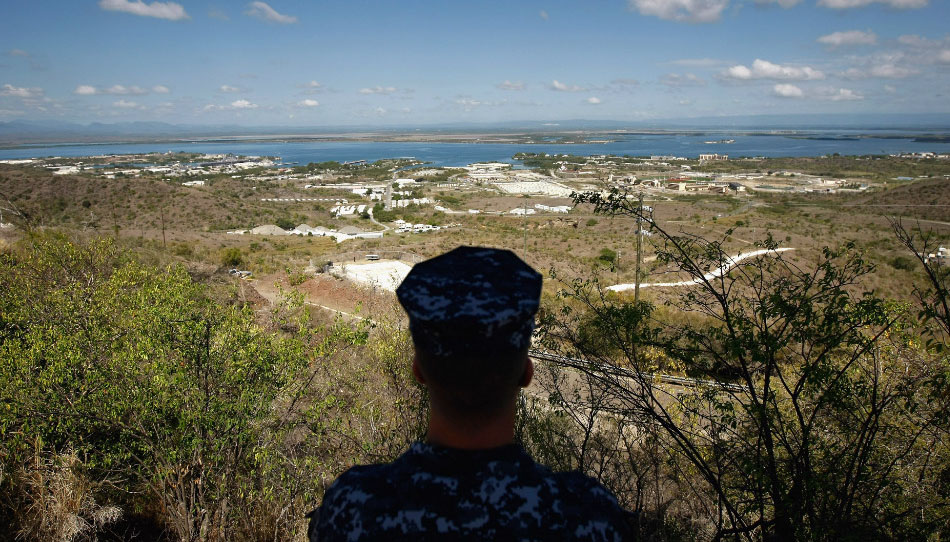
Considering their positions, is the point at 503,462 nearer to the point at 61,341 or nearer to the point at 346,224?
the point at 61,341

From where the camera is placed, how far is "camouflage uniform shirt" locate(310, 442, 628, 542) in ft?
4.46

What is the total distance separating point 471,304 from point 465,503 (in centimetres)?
54

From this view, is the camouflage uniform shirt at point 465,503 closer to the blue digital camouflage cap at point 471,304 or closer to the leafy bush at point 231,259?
the blue digital camouflage cap at point 471,304

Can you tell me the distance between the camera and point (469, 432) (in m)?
1.45

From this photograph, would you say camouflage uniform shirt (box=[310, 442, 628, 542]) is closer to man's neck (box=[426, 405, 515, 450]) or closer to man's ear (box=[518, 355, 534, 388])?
man's neck (box=[426, 405, 515, 450])

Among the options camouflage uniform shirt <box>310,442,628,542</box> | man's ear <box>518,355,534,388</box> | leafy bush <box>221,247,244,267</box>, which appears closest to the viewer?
camouflage uniform shirt <box>310,442,628,542</box>

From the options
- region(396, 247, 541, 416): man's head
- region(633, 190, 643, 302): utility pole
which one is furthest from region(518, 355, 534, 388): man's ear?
region(633, 190, 643, 302): utility pole

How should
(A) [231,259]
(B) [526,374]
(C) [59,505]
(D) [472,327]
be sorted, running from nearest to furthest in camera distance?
(D) [472,327] → (B) [526,374] → (C) [59,505] → (A) [231,259]

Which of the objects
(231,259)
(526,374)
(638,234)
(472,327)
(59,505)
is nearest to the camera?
(472,327)

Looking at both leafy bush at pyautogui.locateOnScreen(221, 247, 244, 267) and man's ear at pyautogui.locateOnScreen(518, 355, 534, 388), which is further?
leafy bush at pyautogui.locateOnScreen(221, 247, 244, 267)

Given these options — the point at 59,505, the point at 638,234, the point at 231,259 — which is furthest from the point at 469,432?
the point at 231,259

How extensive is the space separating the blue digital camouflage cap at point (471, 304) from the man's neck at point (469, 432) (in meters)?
0.20

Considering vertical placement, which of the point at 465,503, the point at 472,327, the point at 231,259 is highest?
the point at 472,327

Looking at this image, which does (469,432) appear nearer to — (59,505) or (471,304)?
(471,304)
